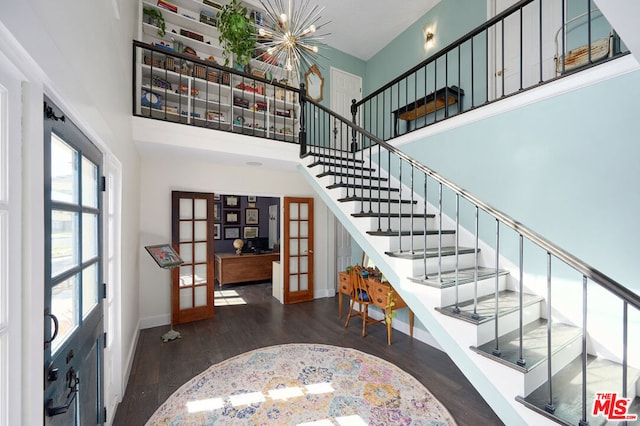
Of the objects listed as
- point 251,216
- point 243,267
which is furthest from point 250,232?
point 243,267

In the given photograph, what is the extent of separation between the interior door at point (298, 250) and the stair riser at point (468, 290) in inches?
135

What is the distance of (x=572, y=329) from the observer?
2.14 meters

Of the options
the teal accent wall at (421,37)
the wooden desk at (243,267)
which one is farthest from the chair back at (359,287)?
the teal accent wall at (421,37)

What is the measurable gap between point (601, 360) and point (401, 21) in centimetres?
553

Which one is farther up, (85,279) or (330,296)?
(85,279)

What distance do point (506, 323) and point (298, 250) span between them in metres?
3.79

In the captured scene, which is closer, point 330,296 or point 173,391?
point 173,391

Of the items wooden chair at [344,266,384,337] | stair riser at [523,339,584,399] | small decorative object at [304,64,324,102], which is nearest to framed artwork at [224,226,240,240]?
small decorative object at [304,64,324,102]

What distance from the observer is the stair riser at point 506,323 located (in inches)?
71.6

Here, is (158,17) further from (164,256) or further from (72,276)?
(72,276)

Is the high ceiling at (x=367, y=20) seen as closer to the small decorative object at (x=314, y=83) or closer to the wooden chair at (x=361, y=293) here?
the small decorative object at (x=314, y=83)

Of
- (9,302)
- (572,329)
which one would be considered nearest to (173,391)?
(9,302)

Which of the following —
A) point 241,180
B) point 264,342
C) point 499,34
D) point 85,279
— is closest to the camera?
point 85,279

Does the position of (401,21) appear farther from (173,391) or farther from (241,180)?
(173,391)
